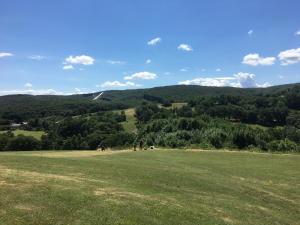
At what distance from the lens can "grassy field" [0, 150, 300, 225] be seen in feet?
55.5

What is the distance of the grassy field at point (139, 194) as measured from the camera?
16.9 metres

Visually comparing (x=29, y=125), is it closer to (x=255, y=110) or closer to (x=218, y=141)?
(x=255, y=110)

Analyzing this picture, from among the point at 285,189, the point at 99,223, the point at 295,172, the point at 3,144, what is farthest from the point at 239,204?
the point at 3,144

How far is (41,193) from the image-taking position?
18.8 meters

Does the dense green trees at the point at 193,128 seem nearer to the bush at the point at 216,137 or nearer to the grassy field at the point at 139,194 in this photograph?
the bush at the point at 216,137

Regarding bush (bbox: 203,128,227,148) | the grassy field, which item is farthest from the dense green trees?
the grassy field

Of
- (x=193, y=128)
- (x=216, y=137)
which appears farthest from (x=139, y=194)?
(x=193, y=128)

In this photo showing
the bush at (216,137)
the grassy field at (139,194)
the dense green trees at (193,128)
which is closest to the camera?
the grassy field at (139,194)

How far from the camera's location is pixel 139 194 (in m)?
21.4

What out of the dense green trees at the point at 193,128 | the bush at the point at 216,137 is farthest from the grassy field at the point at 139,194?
the dense green trees at the point at 193,128

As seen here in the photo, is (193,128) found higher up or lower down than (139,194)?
lower down

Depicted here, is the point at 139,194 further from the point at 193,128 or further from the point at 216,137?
the point at 193,128

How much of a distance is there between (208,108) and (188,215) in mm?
142720

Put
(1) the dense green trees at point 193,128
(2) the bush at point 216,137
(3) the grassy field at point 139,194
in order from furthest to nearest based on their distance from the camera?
1. (1) the dense green trees at point 193,128
2. (2) the bush at point 216,137
3. (3) the grassy field at point 139,194
